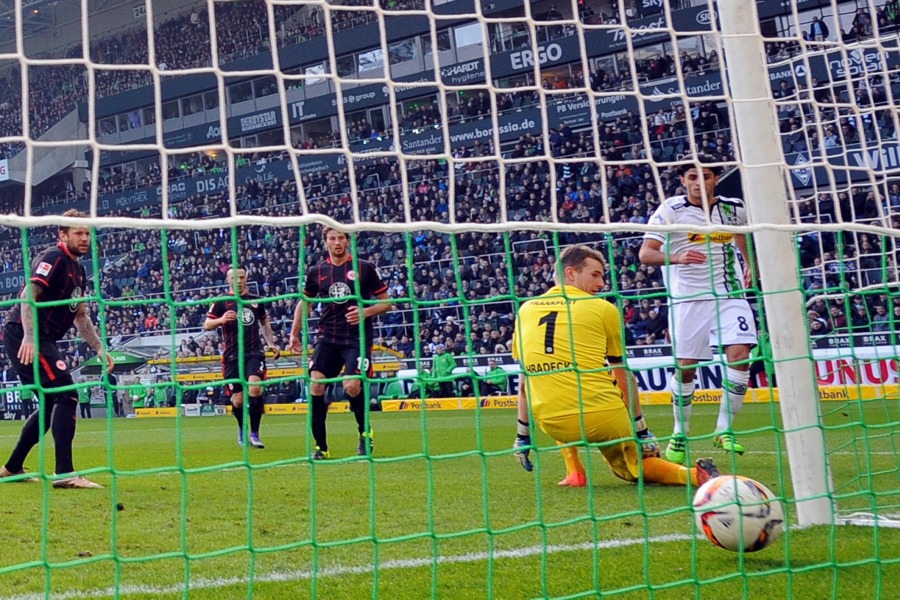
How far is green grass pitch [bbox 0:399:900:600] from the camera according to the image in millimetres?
3121

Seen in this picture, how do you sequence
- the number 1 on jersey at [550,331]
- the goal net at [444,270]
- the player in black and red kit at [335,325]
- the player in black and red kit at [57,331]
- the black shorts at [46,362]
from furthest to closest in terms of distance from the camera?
the player in black and red kit at [335,325], the black shorts at [46,362], the player in black and red kit at [57,331], the number 1 on jersey at [550,331], the goal net at [444,270]

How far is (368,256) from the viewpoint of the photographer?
2233 cm

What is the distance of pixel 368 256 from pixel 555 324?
17.4 meters

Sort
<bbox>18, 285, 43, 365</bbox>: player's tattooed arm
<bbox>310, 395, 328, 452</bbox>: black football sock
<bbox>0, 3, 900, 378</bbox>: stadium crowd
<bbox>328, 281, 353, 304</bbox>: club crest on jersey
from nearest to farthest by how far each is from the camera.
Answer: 1. <bbox>18, 285, 43, 365</bbox>: player's tattooed arm
2. <bbox>310, 395, 328, 452</bbox>: black football sock
3. <bbox>328, 281, 353, 304</bbox>: club crest on jersey
4. <bbox>0, 3, 900, 378</bbox>: stadium crowd

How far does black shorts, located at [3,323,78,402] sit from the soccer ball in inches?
151

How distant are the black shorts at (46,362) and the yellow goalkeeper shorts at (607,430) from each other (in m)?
2.80

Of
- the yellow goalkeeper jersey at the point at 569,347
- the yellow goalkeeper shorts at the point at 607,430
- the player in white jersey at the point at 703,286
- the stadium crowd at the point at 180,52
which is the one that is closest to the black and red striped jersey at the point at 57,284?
the yellow goalkeeper jersey at the point at 569,347

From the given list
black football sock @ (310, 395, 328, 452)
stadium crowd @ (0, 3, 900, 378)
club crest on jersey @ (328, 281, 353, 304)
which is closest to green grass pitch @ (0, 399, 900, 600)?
black football sock @ (310, 395, 328, 452)

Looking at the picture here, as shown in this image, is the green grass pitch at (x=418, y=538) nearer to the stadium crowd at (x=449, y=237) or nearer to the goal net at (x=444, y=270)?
the goal net at (x=444, y=270)

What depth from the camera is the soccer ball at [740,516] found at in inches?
136

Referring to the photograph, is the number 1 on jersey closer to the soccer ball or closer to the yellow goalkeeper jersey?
the yellow goalkeeper jersey

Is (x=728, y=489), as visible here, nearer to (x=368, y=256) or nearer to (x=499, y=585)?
(x=499, y=585)

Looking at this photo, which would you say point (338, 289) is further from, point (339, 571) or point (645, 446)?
point (339, 571)

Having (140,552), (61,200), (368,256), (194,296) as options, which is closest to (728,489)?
(140,552)
